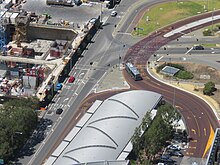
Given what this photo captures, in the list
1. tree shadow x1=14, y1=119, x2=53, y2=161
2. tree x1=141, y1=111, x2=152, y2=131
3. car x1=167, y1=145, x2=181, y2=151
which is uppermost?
tree x1=141, y1=111, x2=152, y2=131

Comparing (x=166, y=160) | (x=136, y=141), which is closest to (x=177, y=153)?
(x=166, y=160)

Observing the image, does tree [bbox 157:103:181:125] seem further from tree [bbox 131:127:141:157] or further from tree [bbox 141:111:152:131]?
tree [bbox 131:127:141:157]

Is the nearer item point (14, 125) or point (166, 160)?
point (166, 160)

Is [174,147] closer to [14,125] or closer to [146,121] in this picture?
[146,121]

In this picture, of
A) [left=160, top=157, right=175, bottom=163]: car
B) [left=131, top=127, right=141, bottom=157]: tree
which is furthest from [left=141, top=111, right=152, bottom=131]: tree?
[left=160, top=157, right=175, bottom=163]: car

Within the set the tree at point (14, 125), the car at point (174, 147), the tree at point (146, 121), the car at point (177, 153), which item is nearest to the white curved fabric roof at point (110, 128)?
the tree at point (146, 121)

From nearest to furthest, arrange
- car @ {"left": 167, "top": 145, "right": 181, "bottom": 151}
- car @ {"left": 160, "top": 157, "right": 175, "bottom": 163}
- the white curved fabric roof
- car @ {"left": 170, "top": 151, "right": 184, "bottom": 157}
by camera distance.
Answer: the white curved fabric roof, car @ {"left": 160, "top": 157, "right": 175, "bottom": 163}, car @ {"left": 170, "top": 151, "right": 184, "bottom": 157}, car @ {"left": 167, "top": 145, "right": 181, "bottom": 151}

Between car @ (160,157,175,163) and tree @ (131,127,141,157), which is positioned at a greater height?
tree @ (131,127,141,157)

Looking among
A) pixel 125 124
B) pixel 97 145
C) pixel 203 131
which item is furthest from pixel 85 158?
pixel 203 131

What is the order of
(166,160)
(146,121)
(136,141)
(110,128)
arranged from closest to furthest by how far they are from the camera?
(136,141)
(166,160)
(146,121)
(110,128)
